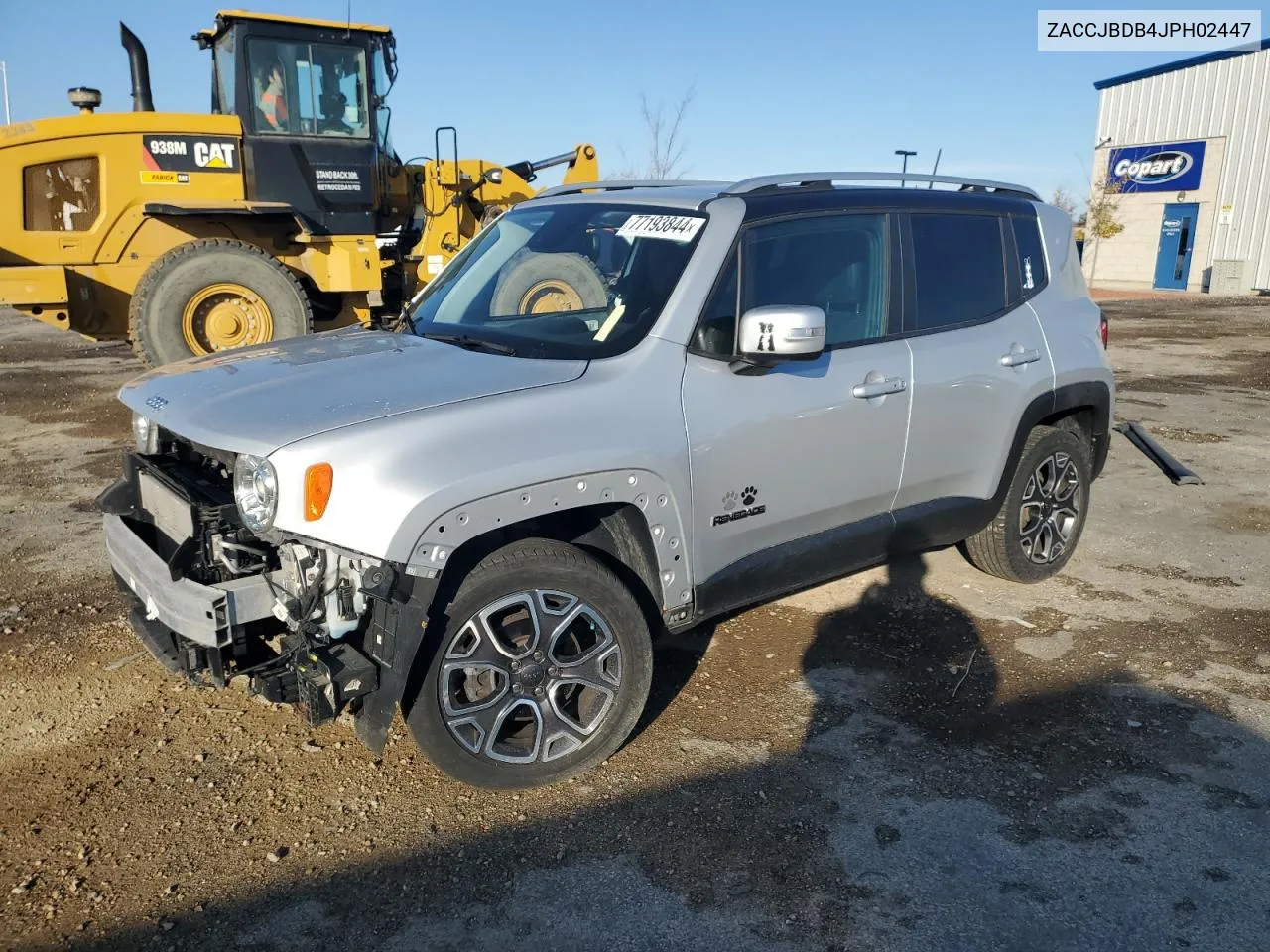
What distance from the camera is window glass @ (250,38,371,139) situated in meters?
9.40

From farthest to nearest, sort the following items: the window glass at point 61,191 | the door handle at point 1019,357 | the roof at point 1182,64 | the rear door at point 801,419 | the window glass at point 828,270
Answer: the roof at point 1182,64, the window glass at point 61,191, the door handle at point 1019,357, the window glass at point 828,270, the rear door at point 801,419

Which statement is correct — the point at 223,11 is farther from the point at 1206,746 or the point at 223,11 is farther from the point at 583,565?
the point at 1206,746

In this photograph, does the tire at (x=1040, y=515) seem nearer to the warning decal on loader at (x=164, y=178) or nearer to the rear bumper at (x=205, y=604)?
the rear bumper at (x=205, y=604)

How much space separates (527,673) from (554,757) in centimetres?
33

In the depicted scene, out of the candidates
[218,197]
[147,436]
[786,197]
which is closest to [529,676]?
[147,436]

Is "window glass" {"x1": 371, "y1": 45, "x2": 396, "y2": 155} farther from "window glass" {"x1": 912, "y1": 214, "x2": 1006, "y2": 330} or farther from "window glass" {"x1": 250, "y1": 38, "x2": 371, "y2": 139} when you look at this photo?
"window glass" {"x1": 912, "y1": 214, "x2": 1006, "y2": 330}

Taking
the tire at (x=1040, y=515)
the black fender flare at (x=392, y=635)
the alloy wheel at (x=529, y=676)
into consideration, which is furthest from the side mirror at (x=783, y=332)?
the tire at (x=1040, y=515)

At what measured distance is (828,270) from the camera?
389cm

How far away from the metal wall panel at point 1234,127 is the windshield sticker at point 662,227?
31.8 m

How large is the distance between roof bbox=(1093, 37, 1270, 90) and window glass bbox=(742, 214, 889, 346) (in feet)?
103

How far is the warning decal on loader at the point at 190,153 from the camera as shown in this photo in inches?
364

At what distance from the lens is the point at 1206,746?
3.48 meters

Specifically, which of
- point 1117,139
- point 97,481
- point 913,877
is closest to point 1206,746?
point 913,877

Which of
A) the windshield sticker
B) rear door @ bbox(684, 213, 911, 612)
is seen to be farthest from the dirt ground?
the windshield sticker
